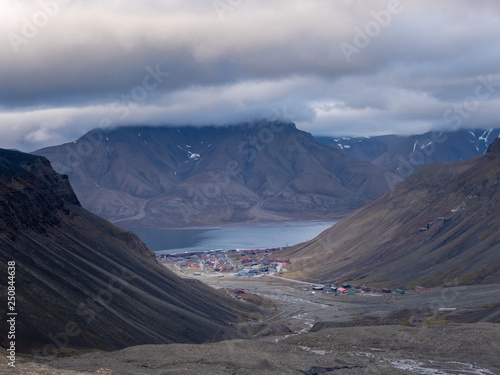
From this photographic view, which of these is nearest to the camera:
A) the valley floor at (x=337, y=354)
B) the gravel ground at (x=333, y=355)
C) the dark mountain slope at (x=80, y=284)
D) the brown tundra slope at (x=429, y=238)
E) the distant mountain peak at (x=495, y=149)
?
the valley floor at (x=337, y=354)

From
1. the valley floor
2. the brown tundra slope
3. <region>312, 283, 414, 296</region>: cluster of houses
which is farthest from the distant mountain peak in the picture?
the valley floor

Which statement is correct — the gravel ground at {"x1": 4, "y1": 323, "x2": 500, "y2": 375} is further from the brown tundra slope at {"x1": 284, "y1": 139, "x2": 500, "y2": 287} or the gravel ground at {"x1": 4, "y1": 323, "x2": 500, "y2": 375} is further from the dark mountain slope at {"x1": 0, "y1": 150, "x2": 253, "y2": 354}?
the brown tundra slope at {"x1": 284, "y1": 139, "x2": 500, "y2": 287}

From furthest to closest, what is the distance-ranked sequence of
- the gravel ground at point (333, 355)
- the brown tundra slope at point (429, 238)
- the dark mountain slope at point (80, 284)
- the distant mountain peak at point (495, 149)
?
the distant mountain peak at point (495, 149) → the brown tundra slope at point (429, 238) → the dark mountain slope at point (80, 284) → the gravel ground at point (333, 355)

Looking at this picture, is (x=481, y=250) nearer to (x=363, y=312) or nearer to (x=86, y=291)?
(x=363, y=312)

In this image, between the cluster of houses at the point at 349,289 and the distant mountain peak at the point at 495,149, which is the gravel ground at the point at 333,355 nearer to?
the cluster of houses at the point at 349,289

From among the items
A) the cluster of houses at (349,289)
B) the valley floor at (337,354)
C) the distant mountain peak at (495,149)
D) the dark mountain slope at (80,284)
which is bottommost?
the cluster of houses at (349,289)

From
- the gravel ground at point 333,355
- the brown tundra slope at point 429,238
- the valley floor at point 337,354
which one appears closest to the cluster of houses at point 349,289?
the brown tundra slope at point 429,238
